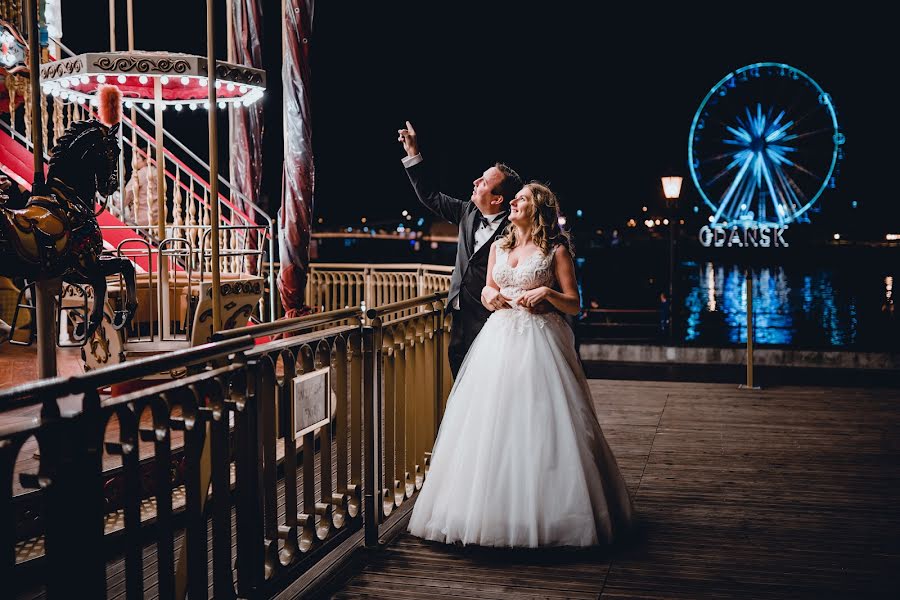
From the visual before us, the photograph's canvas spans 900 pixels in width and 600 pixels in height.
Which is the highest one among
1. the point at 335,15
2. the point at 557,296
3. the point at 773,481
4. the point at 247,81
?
the point at 335,15

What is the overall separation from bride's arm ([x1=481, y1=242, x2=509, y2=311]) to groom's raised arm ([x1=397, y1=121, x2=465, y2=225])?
2.39ft

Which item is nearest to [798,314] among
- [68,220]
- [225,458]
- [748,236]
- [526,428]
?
[526,428]

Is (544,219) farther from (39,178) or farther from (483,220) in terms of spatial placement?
(39,178)

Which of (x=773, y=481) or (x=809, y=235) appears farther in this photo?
(x=809, y=235)

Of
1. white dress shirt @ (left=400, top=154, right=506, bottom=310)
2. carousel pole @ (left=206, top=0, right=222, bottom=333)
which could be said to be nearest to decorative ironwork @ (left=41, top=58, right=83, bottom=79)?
carousel pole @ (left=206, top=0, right=222, bottom=333)

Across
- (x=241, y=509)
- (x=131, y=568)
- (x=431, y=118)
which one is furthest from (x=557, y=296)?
(x=431, y=118)

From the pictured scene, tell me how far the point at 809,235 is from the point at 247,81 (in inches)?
3467

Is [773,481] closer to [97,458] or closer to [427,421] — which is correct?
[427,421]

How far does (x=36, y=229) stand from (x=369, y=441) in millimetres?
2399

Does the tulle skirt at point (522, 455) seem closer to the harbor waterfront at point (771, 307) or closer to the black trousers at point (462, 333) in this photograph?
the black trousers at point (462, 333)

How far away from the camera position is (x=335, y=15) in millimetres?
20578

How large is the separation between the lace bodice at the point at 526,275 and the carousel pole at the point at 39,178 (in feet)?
7.15

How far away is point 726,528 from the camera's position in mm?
4227

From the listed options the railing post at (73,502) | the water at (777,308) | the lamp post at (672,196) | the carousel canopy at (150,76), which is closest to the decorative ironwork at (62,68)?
the carousel canopy at (150,76)
